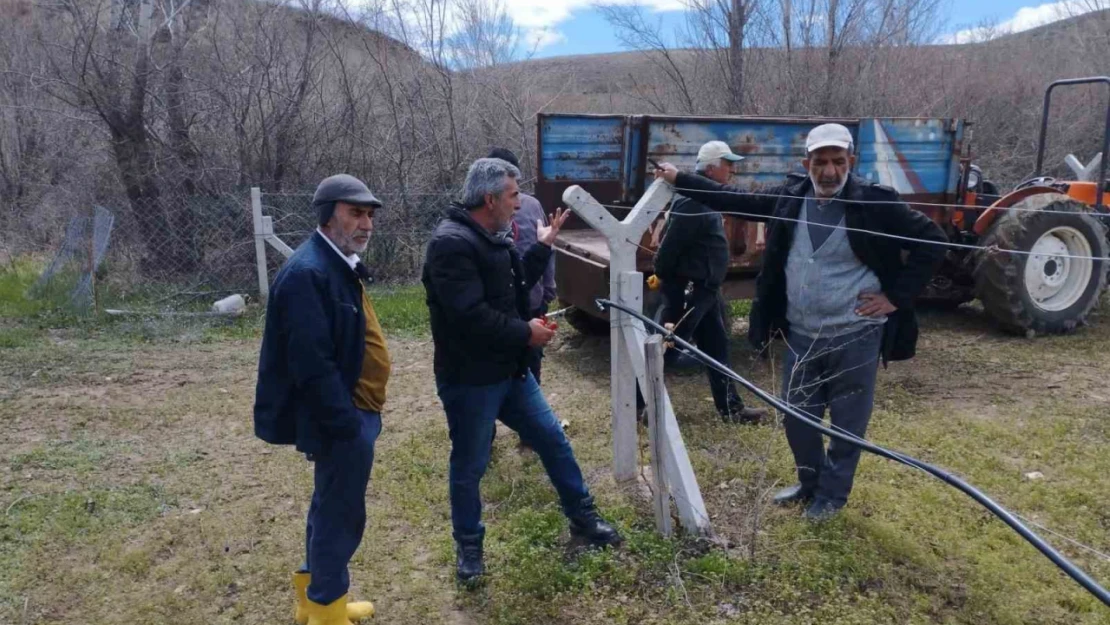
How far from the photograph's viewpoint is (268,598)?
338 cm

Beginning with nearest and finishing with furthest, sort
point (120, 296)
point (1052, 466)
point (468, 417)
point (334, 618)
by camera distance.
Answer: point (334, 618) < point (468, 417) < point (1052, 466) < point (120, 296)

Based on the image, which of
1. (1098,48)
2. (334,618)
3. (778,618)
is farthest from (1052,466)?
(1098,48)

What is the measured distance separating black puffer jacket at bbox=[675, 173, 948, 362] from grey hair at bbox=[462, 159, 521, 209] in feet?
2.92

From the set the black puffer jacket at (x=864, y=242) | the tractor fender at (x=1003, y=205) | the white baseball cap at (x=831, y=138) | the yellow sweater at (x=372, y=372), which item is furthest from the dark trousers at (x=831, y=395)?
the tractor fender at (x=1003, y=205)

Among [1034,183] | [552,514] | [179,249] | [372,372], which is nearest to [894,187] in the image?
[1034,183]

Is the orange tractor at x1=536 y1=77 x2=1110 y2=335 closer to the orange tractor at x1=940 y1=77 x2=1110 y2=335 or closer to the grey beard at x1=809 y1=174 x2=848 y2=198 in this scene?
the orange tractor at x1=940 y1=77 x2=1110 y2=335

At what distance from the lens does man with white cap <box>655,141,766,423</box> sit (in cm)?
498

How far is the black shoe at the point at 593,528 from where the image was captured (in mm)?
3480

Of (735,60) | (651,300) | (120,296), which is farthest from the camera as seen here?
(735,60)

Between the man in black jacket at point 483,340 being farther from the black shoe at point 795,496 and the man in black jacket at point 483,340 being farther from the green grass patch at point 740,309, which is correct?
the green grass patch at point 740,309

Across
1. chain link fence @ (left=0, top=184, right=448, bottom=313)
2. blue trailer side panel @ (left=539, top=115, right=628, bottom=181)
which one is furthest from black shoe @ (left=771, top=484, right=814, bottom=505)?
chain link fence @ (left=0, top=184, right=448, bottom=313)

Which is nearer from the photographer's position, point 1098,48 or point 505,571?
point 505,571

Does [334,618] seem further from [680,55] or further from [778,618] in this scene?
[680,55]

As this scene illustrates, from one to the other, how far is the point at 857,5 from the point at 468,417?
1398cm
